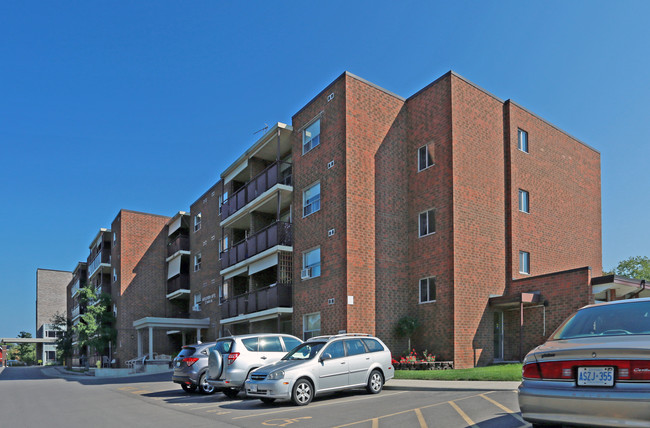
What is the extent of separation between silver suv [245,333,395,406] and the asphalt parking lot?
326 mm

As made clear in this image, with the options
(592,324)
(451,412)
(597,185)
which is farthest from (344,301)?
(597,185)

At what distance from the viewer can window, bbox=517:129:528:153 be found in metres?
24.1

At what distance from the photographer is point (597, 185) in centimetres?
2850

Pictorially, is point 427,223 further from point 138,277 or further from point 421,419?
point 138,277

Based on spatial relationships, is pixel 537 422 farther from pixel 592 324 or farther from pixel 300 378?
pixel 300 378

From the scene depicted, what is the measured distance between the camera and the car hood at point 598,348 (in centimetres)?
541

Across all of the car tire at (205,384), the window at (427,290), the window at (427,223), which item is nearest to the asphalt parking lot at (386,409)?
the car tire at (205,384)

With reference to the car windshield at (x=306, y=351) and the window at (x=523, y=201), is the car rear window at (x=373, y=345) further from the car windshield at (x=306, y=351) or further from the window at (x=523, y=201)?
the window at (x=523, y=201)

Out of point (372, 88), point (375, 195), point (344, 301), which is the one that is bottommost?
point (344, 301)

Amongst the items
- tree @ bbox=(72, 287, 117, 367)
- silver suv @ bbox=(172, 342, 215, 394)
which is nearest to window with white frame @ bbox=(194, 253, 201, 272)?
tree @ bbox=(72, 287, 117, 367)

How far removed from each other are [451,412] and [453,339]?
10.2 m

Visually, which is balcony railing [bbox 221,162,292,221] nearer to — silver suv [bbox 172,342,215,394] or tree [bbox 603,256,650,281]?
silver suv [bbox 172,342,215,394]

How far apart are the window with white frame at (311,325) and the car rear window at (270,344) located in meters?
6.28

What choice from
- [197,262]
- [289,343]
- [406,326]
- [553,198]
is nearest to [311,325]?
[406,326]
